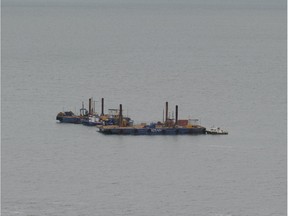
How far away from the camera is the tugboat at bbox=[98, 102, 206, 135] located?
120 metres

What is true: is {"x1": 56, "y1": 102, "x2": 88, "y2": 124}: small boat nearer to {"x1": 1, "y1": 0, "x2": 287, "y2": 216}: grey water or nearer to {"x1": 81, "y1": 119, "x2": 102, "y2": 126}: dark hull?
{"x1": 81, "y1": 119, "x2": 102, "y2": 126}: dark hull

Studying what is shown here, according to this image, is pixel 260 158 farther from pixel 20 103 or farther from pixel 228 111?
pixel 20 103

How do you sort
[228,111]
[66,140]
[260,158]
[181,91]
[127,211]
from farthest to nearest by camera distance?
[181,91] < [228,111] < [66,140] < [260,158] < [127,211]

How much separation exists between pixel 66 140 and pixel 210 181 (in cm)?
2082

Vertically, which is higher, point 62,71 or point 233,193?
point 62,71

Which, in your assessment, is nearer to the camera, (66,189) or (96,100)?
(66,189)

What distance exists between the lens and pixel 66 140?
117 m

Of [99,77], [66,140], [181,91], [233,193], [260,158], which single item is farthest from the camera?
[99,77]

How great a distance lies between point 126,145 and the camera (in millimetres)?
114375

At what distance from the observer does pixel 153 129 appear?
395 ft

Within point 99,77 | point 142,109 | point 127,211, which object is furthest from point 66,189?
point 99,77

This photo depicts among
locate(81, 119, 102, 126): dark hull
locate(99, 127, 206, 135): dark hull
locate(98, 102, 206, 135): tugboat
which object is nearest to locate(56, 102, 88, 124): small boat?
locate(81, 119, 102, 126): dark hull

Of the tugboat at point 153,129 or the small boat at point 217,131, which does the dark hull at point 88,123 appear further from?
the small boat at point 217,131

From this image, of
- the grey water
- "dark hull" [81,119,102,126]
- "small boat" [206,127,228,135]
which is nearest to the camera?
the grey water
